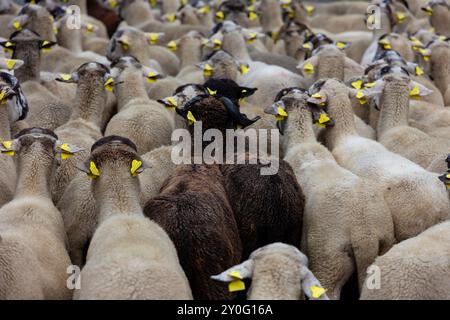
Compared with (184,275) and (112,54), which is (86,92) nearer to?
(112,54)

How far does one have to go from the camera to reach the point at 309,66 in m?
10.3

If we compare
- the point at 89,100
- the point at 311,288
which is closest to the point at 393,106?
the point at 89,100

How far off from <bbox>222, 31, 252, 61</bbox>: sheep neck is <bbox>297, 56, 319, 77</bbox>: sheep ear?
1220 mm

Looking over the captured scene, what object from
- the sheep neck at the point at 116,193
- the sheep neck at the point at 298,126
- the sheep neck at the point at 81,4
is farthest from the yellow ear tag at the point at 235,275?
the sheep neck at the point at 81,4

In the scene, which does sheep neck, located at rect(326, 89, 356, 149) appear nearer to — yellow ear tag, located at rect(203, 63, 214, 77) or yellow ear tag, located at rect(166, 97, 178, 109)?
yellow ear tag, located at rect(166, 97, 178, 109)

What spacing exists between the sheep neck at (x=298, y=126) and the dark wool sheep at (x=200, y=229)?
61.6 inches

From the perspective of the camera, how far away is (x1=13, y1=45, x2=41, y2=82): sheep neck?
32.6 feet

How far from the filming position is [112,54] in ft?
36.1

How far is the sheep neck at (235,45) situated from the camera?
1155 centimetres

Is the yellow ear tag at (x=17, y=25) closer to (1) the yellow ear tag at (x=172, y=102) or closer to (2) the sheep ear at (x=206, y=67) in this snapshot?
(2) the sheep ear at (x=206, y=67)

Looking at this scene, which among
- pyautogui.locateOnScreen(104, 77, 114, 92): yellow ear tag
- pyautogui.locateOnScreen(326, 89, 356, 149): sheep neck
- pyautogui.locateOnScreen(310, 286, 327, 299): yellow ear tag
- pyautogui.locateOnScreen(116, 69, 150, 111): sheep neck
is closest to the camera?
pyautogui.locateOnScreen(310, 286, 327, 299): yellow ear tag

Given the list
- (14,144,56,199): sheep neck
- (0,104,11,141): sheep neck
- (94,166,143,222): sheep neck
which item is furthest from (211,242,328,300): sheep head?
(0,104,11,141): sheep neck
